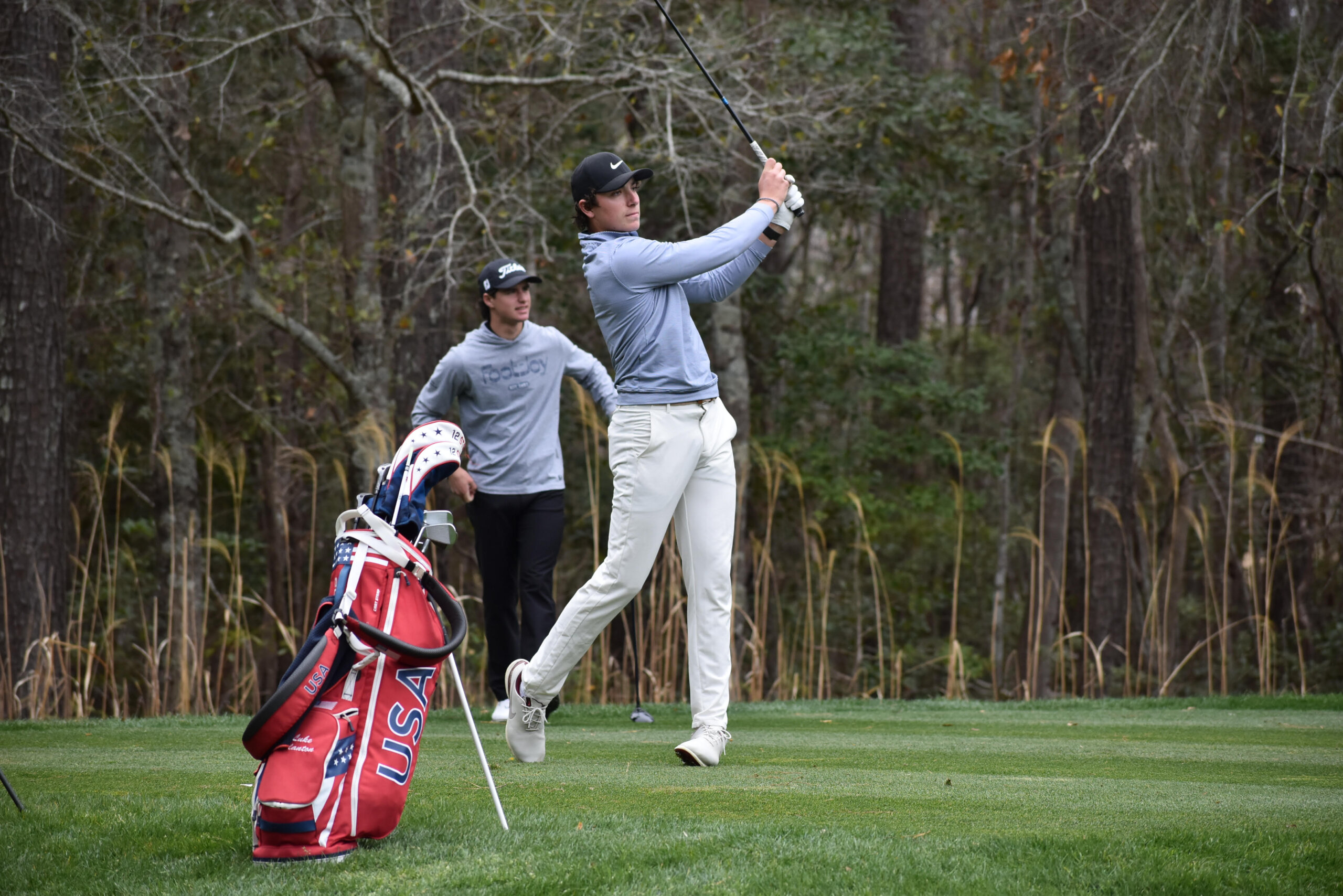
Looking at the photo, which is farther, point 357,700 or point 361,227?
point 361,227

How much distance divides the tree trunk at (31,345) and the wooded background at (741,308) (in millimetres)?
31

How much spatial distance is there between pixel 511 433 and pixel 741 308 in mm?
9572

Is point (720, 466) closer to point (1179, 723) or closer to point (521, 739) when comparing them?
point (521, 739)

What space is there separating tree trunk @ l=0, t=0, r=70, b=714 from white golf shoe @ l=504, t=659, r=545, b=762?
602cm

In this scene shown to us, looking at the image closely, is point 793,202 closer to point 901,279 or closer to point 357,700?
point 357,700

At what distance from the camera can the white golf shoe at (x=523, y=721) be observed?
190 inches

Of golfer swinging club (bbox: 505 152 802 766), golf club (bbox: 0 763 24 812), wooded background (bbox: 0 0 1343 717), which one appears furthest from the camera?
wooded background (bbox: 0 0 1343 717)

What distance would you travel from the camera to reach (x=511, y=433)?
21.1ft

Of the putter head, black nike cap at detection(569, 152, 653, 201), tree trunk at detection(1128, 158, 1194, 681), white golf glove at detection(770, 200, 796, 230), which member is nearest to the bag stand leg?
the putter head

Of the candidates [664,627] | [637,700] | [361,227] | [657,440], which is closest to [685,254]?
[657,440]

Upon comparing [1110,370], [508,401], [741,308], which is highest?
[741,308]

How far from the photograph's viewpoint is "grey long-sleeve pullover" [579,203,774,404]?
4.53 meters

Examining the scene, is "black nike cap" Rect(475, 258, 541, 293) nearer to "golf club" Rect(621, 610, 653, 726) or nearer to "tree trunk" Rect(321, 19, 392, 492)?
"golf club" Rect(621, 610, 653, 726)

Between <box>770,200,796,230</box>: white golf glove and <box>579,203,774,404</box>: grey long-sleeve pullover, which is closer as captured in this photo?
<box>579,203,774,404</box>: grey long-sleeve pullover
